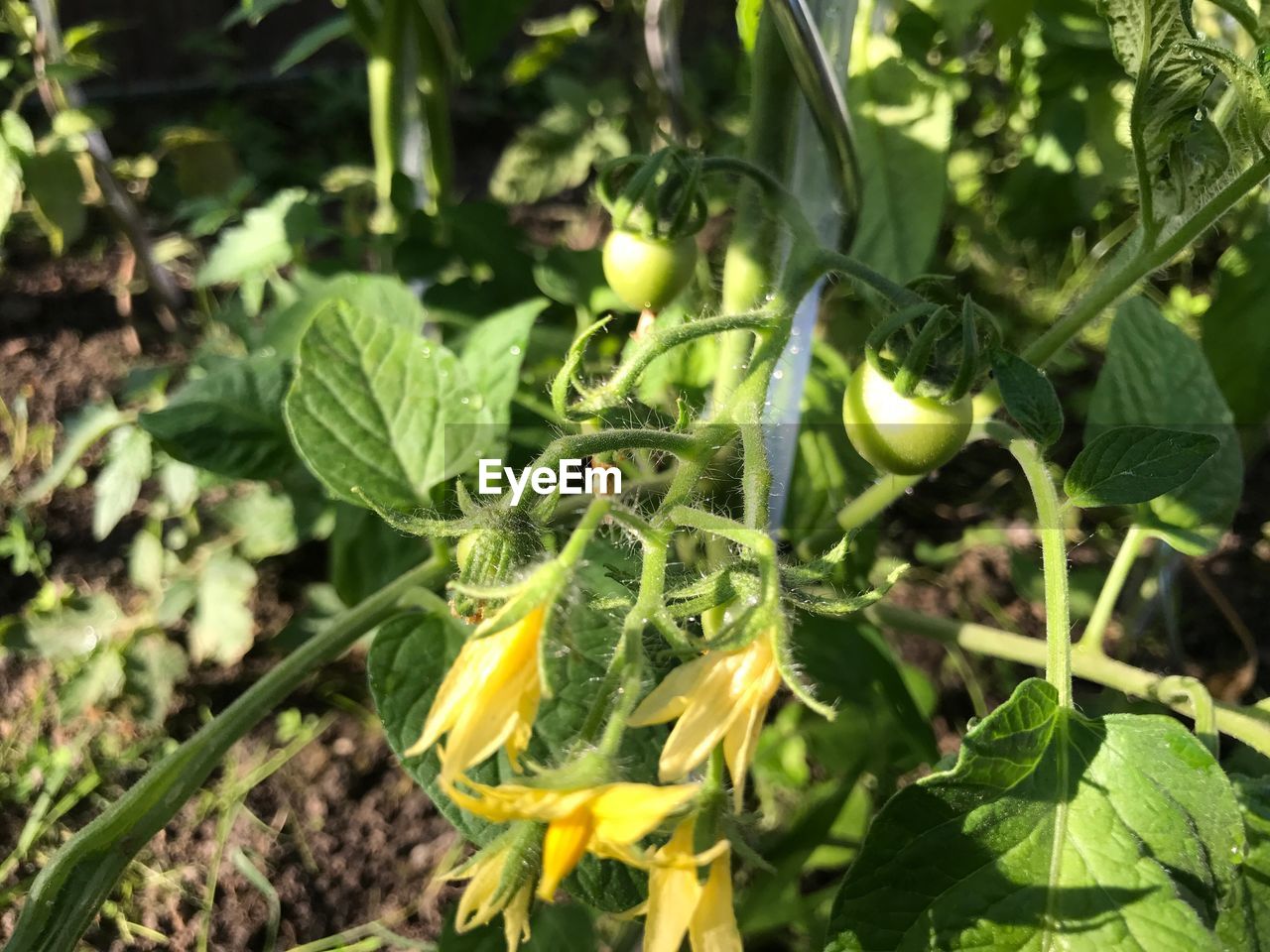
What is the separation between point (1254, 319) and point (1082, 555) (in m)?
0.62

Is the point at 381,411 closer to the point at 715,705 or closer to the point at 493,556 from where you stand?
the point at 493,556

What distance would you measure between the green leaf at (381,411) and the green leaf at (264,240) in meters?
0.50

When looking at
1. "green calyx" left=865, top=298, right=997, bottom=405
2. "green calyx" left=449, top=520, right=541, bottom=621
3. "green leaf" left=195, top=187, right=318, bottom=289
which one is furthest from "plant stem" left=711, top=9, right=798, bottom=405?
"green leaf" left=195, top=187, right=318, bottom=289

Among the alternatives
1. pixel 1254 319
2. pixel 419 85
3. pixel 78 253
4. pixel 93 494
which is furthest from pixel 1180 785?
pixel 78 253

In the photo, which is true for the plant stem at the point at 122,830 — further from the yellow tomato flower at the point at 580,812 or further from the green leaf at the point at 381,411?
the yellow tomato flower at the point at 580,812

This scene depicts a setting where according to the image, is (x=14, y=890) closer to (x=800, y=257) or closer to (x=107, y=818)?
(x=107, y=818)

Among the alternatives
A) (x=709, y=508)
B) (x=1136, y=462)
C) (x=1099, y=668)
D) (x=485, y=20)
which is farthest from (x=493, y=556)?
(x=485, y=20)

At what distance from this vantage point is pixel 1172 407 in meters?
0.77

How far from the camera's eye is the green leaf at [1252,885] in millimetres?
488

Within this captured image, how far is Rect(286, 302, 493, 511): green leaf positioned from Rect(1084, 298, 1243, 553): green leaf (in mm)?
513

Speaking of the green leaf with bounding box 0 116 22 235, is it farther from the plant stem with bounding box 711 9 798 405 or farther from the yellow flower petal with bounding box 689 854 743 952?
the yellow flower petal with bounding box 689 854 743 952

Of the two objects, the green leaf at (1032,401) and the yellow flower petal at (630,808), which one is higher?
the green leaf at (1032,401)

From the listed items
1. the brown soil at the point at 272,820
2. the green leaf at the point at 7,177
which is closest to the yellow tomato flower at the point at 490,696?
the brown soil at the point at 272,820

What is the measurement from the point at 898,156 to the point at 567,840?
726mm
